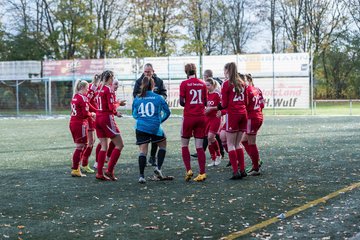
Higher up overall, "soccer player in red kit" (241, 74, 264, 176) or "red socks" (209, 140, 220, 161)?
"soccer player in red kit" (241, 74, 264, 176)

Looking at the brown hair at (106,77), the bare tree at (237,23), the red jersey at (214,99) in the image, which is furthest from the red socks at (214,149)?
the bare tree at (237,23)

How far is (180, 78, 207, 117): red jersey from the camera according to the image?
8.84 meters

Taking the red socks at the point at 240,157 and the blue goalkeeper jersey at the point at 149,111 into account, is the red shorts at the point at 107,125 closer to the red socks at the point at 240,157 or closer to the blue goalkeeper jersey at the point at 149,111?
the blue goalkeeper jersey at the point at 149,111

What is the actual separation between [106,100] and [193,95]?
1.44 m

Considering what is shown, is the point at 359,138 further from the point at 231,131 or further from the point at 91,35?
the point at 91,35

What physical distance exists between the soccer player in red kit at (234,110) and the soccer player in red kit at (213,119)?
1.25m

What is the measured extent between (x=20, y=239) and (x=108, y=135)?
3.91 m

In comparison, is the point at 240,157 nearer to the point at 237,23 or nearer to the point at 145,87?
the point at 145,87

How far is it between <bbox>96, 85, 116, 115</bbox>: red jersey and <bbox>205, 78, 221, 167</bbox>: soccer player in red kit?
1905mm

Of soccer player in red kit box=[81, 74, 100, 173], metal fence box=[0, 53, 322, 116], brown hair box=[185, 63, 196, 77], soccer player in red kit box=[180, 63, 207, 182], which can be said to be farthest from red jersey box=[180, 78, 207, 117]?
metal fence box=[0, 53, 322, 116]

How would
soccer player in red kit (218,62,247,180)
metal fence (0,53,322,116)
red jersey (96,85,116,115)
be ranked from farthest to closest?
metal fence (0,53,322,116) → red jersey (96,85,116,115) → soccer player in red kit (218,62,247,180)

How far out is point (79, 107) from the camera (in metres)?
9.80

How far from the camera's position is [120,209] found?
6.86 m

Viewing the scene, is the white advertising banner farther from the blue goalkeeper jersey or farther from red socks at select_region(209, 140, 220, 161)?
the blue goalkeeper jersey
